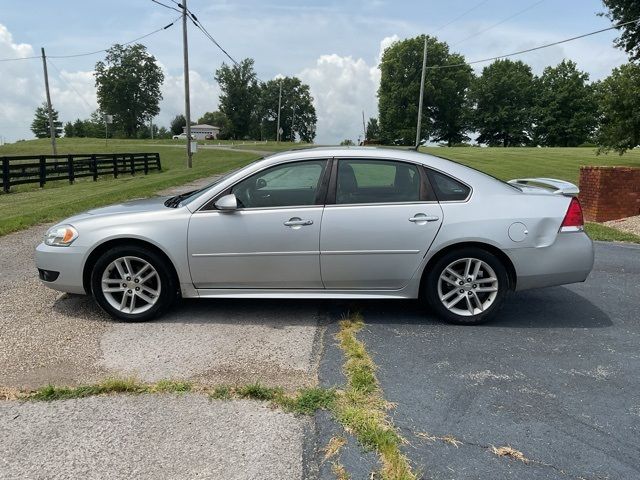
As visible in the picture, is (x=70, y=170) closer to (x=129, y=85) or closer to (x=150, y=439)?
(x=150, y=439)

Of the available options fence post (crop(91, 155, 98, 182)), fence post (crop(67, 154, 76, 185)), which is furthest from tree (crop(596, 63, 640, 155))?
fence post (crop(67, 154, 76, 185))

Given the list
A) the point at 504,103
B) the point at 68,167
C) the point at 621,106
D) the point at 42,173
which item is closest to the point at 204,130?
the point at 504,103

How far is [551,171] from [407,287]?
25317 mm

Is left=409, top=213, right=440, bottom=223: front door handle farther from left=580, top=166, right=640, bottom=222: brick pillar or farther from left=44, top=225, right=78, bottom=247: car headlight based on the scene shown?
left=580, top=166, right=640, bottom=222: brick pillar

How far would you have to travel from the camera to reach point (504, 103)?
83.9 m

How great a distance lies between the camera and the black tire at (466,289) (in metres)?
4.30

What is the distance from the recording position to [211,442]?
2.64 m

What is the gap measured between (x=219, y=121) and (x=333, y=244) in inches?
4638

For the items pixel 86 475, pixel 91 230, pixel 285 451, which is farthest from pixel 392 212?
pixel 86 475

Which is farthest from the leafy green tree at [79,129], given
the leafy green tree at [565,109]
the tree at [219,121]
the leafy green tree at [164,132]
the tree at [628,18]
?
the tree at [628,18]

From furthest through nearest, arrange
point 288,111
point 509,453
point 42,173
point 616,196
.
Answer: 1. point 288,111
2. point 42,173
3. point 616,196
4. point 509,453

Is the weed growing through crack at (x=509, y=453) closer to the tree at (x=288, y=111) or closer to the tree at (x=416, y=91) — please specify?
the tree at (x=416, y=91)

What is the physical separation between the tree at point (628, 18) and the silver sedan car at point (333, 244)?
24320 mm

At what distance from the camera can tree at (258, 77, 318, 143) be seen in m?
104
